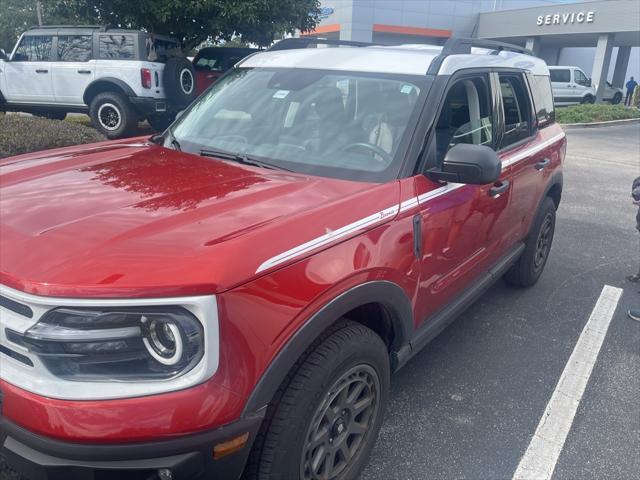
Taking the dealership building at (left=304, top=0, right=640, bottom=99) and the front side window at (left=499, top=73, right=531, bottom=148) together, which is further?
the dealership building at (left=304, top=0, right=640, bottom=99)

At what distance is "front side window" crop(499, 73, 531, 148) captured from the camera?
3.73 m

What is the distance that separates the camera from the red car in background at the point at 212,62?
12320 mm

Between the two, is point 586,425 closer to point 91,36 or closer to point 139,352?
point 139,352

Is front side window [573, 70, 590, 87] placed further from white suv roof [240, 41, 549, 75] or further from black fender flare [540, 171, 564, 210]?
white suv roof [240, 41, 549, 75]

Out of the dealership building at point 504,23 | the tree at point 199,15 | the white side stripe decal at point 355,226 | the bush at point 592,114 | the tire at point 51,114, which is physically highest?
the dealership building at point 504,23

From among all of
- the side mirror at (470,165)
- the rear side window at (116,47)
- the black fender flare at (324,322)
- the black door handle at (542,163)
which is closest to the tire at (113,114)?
the rear side window at (116,47)

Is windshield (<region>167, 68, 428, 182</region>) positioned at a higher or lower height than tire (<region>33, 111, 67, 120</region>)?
higher

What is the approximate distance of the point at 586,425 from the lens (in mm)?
3021

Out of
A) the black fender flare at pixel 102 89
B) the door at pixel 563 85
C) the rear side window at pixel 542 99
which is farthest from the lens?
the door at pixel 563 85

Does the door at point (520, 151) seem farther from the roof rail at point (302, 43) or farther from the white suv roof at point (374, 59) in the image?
the roof rail at point (302, 43)

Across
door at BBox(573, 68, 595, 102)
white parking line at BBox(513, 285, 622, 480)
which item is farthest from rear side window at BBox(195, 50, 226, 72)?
door at BBox(573, 68, 595, 102)

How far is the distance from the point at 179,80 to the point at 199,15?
2.73 metres

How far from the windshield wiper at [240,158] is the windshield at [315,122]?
16 millimetres

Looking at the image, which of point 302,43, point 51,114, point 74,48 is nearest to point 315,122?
point 302,43
